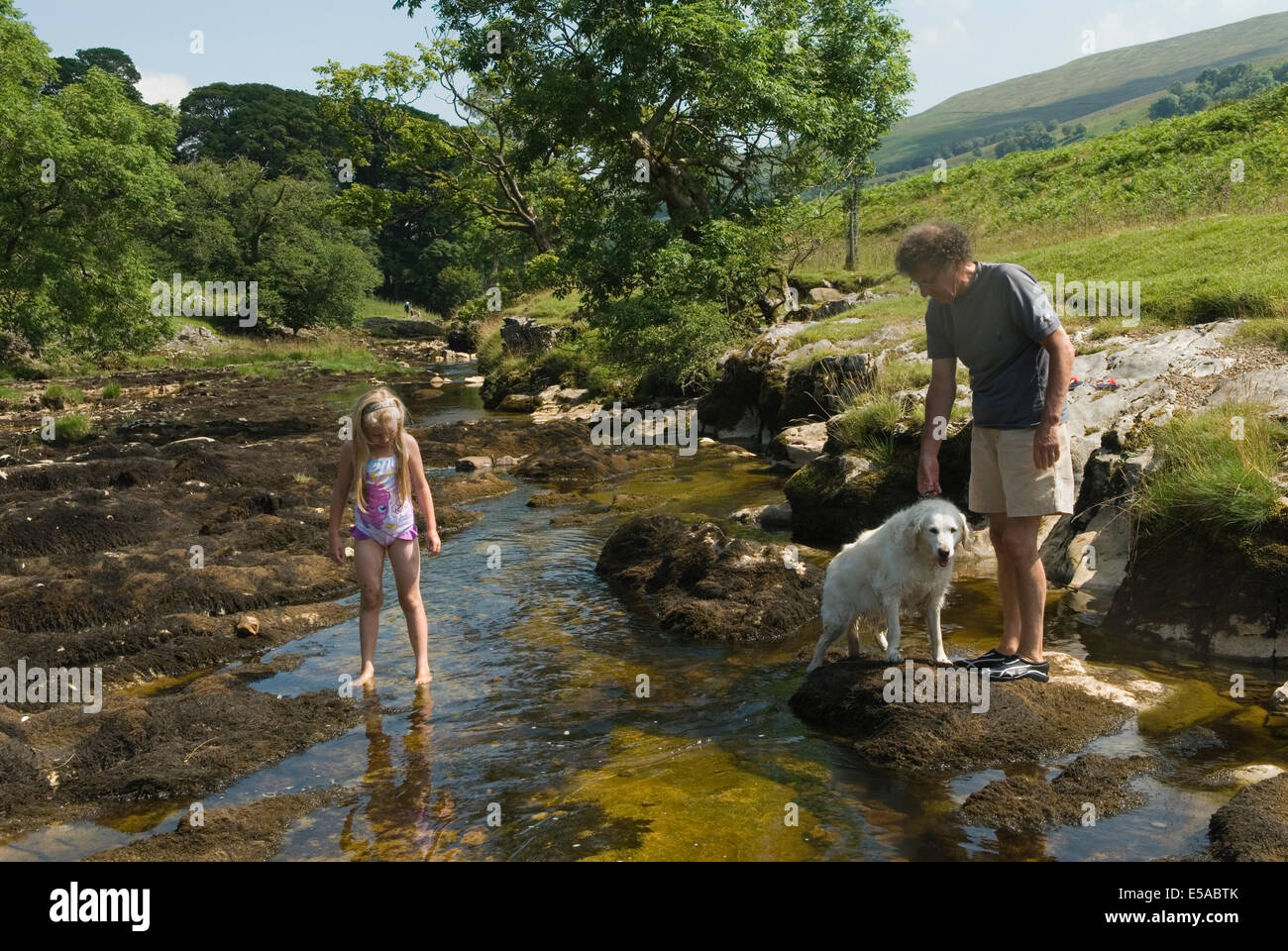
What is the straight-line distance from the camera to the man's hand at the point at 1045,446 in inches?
255

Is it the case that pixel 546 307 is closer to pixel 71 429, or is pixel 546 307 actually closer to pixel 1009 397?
pixel 71 429

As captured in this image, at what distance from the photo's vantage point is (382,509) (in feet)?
27.0

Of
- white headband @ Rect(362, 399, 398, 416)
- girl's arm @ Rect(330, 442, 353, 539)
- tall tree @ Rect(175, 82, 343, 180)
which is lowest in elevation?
girl's arm @ Rect(330, 442, 353, 539)

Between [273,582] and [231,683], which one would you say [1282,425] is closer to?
[231,683]

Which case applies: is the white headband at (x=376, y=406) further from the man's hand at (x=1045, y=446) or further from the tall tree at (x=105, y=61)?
the tall tree at (x=105, y=61)

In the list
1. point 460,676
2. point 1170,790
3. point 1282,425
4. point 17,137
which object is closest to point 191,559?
point 460,676

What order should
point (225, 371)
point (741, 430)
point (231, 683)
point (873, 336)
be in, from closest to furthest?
1. point (231, 683)
2. point (873, 336)
3. point (741, 430)
4. point (225, 371)

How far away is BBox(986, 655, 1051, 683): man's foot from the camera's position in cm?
702

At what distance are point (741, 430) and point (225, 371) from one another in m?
28.8

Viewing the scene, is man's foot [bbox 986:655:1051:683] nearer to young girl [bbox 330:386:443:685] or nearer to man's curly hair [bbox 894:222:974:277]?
man's curly hair [bbox 894:222:974:277]

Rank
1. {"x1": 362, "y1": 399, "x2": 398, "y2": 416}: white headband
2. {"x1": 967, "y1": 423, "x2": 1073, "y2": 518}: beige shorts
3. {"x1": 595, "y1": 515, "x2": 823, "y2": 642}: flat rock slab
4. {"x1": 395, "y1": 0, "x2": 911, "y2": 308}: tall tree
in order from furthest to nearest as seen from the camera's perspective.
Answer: {"x1": 395, "y1": 0, "x2": 911, "y2": 308}: tall tree → {"x1": 595, "y1": 515, "x2": 823, "y2": 642}: flat rock slab → {"x1": 362, "y1": 399, "x2": 398, "y2": 416}: white headband → {"x1": 967, "y1": 423, "x2": 1073, "y2": 518}: beige shorts

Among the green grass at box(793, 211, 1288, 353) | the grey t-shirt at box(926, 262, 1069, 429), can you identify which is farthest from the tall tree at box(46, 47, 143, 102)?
the grey t-shirt at box(926, 262, 1069, 429)

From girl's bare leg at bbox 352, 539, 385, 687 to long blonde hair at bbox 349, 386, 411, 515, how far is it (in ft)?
1.03

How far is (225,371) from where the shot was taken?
42781 millimetres
